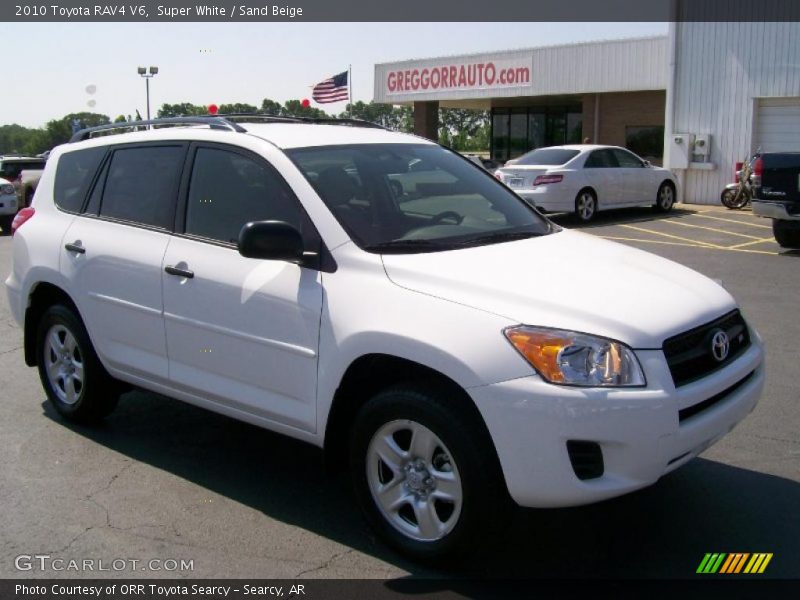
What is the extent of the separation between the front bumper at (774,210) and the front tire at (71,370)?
9964 mm

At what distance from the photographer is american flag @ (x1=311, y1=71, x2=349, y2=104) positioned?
99.3 feet

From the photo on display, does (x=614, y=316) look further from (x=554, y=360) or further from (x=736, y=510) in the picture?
(x=736, y=510)

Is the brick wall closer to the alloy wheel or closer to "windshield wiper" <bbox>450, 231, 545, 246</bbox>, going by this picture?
"windshield wiper" <bbox>450, 231, 545, 246</bbox>

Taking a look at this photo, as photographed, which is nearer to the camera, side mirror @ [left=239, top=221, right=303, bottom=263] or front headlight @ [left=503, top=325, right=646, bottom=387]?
front headlight @ [left=503, top=325, right=646, bottom=387]

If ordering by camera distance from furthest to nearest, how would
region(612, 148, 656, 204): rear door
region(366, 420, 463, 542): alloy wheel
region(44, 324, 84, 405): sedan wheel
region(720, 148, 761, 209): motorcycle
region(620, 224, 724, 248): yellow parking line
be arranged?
1. region(720, 148, 761, 209): motorcycle
2. region(612, 148, 656, 204): rear door
3. region(620, 224, 724, 248): yellow parking line
4. region(44, 324, 84, 405): sedan wheel
5. region(366, 420, 463, 542): alloy wheel

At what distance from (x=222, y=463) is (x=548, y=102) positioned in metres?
29.2

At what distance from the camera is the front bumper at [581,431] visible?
3.20 m

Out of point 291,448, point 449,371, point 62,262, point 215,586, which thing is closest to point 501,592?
point 449,371

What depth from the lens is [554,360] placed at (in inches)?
129

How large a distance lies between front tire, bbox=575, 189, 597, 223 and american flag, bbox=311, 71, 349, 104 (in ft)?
49.2

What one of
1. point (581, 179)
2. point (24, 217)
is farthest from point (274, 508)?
point (581, 179)

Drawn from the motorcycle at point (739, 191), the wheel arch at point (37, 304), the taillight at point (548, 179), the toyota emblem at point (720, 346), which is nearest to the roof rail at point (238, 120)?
the wheel arch at point (37, 304)

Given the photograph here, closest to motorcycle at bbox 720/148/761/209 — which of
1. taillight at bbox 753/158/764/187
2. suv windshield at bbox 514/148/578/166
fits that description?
suv windshield at bbox 514/148/578/166

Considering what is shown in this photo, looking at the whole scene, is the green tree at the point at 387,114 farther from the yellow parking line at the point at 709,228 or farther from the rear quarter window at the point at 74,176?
the rear quarter window at the point at 74,176
